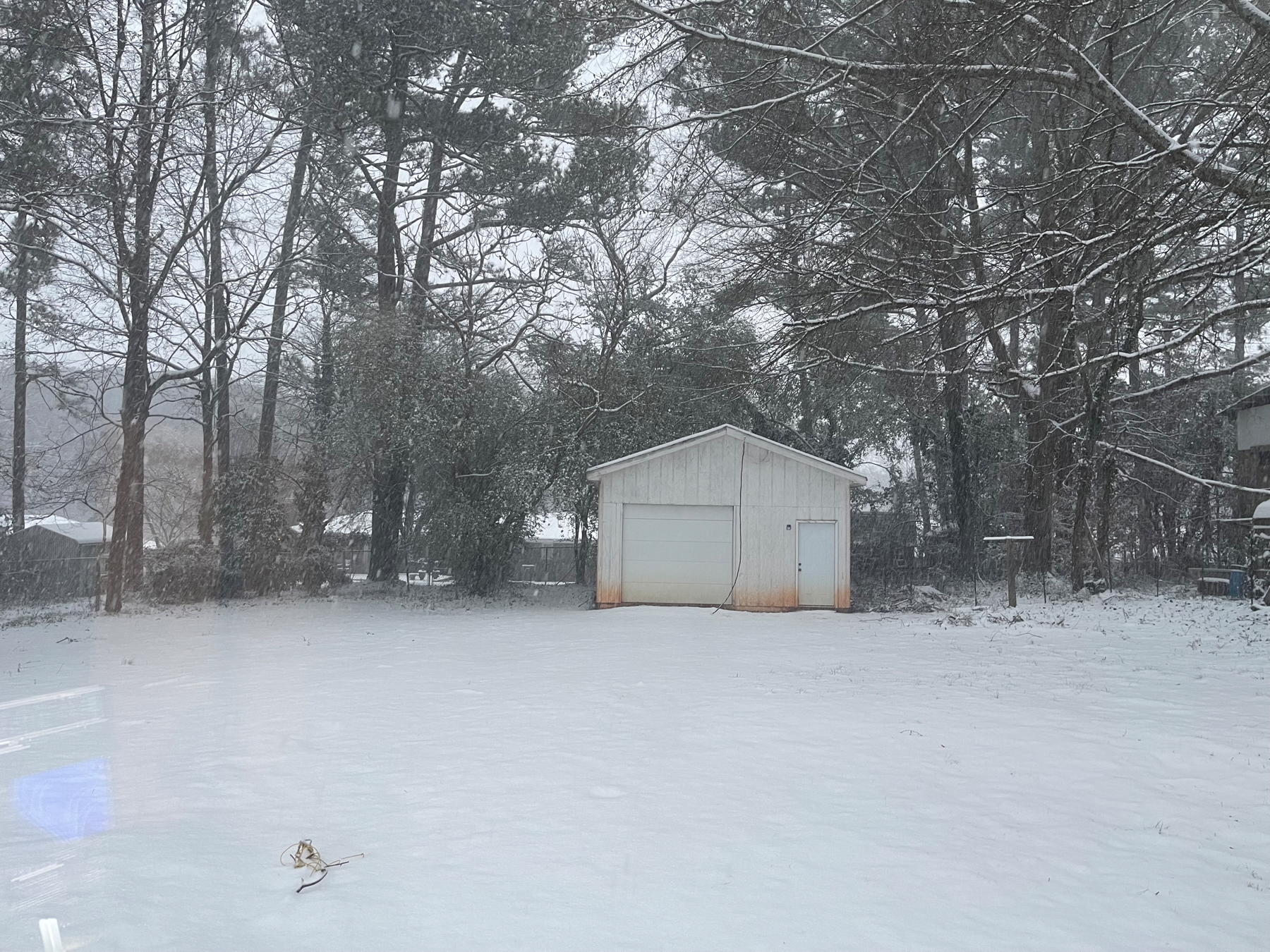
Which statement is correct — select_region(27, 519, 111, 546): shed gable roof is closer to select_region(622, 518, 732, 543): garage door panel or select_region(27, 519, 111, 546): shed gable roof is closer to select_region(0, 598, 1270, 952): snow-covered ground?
select_region(622, 518, 732, 543): garage door panel

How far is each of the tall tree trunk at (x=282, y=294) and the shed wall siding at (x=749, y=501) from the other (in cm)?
800

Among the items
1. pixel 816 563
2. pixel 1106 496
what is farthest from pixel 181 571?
pixel 1106 496

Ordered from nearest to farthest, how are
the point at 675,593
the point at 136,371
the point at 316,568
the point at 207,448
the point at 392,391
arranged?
the point at 675,593
the point at 136,371
the point at 392,391
the point at 316,568
the point at 207,448

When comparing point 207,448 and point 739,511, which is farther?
point 207,448

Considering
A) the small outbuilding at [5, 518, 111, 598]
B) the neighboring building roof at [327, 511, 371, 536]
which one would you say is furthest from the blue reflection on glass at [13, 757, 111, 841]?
the neighboring building roof at [327, 511, 371, 536]

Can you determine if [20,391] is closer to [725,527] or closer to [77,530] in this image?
[77,530]

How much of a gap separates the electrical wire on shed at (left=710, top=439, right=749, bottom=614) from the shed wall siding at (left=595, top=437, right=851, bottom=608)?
2 centimetres

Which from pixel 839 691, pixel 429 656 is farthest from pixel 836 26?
pixel 429 656

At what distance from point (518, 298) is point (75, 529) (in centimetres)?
1564

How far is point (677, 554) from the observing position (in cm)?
1641

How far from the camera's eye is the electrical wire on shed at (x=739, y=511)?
1619cm

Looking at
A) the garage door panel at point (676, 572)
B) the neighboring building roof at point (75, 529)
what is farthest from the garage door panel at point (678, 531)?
the neighboring building roof at point (75, 529)

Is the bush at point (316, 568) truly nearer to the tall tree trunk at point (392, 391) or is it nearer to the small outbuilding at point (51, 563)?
the tall tree trunk at point (392, 391)

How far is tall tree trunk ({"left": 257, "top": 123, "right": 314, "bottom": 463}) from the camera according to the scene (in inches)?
790
